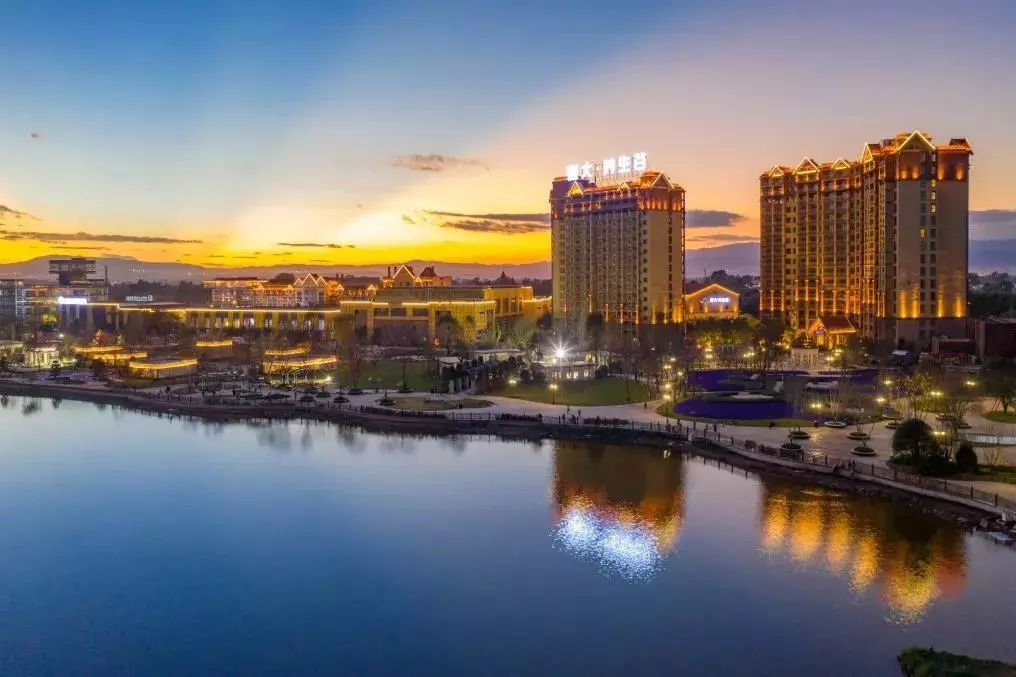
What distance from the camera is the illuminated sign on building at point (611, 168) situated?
151 ft

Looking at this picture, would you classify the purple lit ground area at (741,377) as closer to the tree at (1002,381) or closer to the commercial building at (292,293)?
the tree at (1002,381)

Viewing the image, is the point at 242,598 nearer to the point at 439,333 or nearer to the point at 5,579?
the point at 5,579

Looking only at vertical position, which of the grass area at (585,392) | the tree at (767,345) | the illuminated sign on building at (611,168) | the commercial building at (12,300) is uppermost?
the illuminated sign on building at (611,168)

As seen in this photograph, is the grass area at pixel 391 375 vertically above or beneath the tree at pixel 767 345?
beneath

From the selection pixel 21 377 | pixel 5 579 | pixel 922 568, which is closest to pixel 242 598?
pixel 5 579

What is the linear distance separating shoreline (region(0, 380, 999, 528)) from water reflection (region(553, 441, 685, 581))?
31.1 inches

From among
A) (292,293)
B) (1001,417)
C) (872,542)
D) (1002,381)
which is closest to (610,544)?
(872,542)

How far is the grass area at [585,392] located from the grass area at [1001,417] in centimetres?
993

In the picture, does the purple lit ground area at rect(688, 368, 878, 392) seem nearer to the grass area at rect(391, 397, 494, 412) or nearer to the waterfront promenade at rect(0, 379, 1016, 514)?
the waterfront promenade at rect(0, 379, 1016, 514)

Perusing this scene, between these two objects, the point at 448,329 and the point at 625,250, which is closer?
the point at 448,329

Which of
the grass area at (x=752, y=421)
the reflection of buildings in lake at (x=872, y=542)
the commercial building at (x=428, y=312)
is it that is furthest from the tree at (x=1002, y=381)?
the commercial building at (x=428, y=312)

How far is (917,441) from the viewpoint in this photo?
1730 centimetres

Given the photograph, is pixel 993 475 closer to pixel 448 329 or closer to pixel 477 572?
pixel 477 572

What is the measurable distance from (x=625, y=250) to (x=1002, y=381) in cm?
2476
